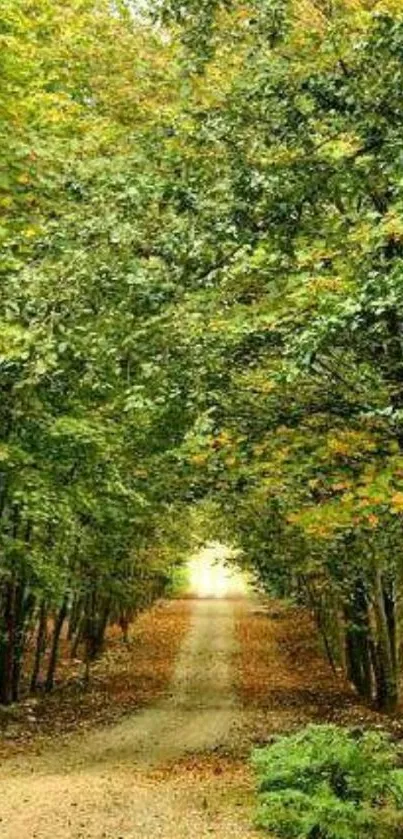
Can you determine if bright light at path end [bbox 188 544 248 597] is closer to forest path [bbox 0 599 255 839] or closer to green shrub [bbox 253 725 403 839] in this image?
forest path [bbox 0 599 255 839]

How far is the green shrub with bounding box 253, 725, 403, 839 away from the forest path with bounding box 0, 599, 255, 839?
0.56 metres

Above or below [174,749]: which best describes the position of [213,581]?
above

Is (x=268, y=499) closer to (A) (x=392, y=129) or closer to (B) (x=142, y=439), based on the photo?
(B) (x=142, y=439)

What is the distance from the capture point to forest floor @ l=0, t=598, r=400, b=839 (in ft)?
43.3

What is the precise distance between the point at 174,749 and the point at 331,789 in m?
8.77

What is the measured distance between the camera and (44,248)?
1369 centimetres

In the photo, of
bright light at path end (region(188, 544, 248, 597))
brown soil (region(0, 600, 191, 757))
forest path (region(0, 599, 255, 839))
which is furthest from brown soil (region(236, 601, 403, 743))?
bright light at path end (region(188, 544, 248, 597))

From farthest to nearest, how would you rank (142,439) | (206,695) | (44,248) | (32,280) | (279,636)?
(279,636)
(206,695)
(142,439)
(44,248)
(32,280)

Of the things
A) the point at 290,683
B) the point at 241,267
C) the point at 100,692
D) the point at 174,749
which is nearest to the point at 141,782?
the point at 174,749

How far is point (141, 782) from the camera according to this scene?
1628cm

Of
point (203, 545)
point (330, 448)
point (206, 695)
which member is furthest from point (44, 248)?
point (203, 545)

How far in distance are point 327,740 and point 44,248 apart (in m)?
8.04

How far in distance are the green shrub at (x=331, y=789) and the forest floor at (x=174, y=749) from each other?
0.53 m

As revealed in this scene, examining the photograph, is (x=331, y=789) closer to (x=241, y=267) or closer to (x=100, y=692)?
(x=241, y=267)
